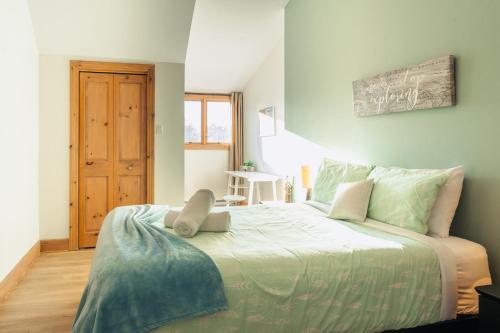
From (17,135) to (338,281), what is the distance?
3.10 meters

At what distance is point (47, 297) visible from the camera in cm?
309

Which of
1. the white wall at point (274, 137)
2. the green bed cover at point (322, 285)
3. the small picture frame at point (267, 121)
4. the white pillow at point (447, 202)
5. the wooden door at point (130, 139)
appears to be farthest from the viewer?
the small picture frame at point (267, 121)

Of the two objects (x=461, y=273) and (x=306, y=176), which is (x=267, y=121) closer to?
(x=306, y=176)

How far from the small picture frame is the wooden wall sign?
8.09 ft

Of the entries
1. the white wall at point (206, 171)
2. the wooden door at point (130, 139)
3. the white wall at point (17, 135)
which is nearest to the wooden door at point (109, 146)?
the wooden door at point (130, 139)

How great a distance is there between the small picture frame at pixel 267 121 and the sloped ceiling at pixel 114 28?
6.07 ft

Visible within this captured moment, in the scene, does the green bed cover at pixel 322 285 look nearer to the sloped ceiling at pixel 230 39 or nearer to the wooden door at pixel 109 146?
the wooden door at pixel 109 146

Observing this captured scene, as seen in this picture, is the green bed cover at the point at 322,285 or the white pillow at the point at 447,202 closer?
the green bed cover at the point at 322,285

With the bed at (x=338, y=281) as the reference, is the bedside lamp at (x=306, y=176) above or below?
above

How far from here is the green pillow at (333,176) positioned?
3.14 meters

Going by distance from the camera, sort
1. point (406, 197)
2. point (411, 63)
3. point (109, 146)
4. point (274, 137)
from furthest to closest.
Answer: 1. point (274, 137)
2. point (109, 146)
3. point (411, 63)
4. point (406, 197)

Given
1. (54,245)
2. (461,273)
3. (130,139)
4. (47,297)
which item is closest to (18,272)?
(47,297)

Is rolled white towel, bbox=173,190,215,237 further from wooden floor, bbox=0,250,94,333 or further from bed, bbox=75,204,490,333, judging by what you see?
wooden floor, bbox=0,250,94,333

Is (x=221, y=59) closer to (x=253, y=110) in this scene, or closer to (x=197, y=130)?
(x=253, y=110)
